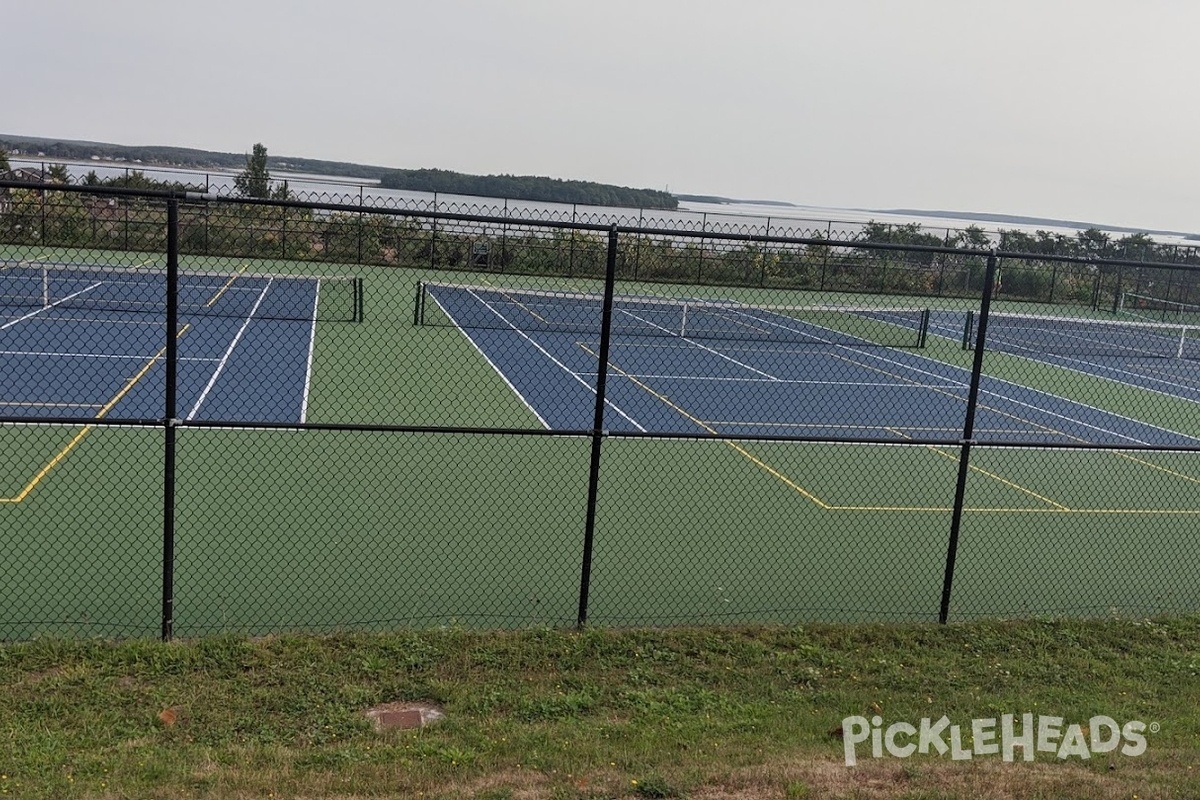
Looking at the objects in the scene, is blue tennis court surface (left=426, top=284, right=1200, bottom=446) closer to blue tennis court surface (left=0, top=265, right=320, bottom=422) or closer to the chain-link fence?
the chain-link fence

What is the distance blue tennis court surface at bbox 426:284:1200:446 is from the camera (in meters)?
17.2

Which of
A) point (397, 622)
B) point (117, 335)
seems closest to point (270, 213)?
point (117, 335)

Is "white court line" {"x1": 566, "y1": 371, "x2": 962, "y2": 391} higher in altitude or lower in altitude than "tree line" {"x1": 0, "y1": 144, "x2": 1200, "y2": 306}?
lower

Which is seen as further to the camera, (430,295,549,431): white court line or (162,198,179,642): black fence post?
(430,295,549,431): white court line

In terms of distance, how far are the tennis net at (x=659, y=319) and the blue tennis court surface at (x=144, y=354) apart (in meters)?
4.63

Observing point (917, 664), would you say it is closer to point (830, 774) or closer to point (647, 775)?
point (830, 774)

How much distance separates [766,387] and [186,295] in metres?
17.8

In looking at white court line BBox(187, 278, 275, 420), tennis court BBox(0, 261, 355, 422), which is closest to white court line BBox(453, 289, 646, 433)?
tennis court BBox(0, 261, 355, 422)

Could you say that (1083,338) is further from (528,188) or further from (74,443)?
(74,443)

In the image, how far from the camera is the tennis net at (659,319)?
28.8 meters

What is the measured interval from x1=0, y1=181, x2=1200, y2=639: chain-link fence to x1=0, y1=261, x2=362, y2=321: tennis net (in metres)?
1.36

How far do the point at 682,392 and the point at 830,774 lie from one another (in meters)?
14.8

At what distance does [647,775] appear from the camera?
16.4 ft

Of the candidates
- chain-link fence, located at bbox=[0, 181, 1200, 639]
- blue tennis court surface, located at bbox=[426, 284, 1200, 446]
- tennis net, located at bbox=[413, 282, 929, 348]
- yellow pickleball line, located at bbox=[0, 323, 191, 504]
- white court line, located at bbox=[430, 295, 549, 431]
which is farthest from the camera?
tennis net, located at bbox=[413, 282, 929, 348]
